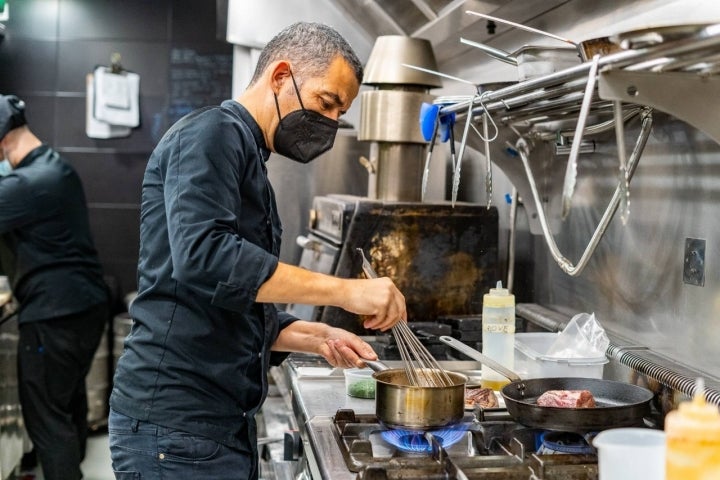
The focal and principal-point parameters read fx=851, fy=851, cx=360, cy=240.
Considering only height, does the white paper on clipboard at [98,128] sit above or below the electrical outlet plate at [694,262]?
above

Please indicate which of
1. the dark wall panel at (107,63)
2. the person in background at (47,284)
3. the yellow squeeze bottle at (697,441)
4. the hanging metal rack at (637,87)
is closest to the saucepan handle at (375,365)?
the hanging metal rack at (637,87)

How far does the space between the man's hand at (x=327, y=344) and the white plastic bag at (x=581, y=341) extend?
0.44m

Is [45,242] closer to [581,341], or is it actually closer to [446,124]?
[446,124]

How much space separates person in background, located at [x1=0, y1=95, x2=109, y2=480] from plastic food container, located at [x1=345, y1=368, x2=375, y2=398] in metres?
2.35

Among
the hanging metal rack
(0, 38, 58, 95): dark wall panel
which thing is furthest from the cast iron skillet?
(0, 38, 58, 95): dark wall panel

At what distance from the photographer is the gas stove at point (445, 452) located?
1.45 m

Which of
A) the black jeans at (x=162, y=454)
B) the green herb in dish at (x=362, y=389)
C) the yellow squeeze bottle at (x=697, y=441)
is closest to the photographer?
the yellow squeeze bottle at (x=697, y=441)

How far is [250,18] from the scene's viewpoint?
4.34m

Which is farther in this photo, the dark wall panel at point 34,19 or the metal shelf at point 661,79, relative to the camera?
the dark wall panel at point 34,19

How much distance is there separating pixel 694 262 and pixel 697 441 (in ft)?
3.17

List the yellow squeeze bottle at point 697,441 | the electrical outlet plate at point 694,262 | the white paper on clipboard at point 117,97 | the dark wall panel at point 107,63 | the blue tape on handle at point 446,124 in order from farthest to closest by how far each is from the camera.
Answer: the dark wall panel at point 107,63, the white paper on clipboard at point 117,97, the blue tape on handle at point 446,124, the electrical outlet plate at point 694,262, the yellow squeeze bottle at point 697,441

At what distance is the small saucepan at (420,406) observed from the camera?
5.45 ft

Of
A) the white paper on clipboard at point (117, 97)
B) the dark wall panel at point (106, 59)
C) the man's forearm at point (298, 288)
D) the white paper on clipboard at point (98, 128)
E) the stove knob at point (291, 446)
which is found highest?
the dark wall panel at point (106, 59)

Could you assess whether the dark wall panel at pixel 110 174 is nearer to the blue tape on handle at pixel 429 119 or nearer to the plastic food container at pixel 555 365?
the blue tape on handle at pixel 429 119
